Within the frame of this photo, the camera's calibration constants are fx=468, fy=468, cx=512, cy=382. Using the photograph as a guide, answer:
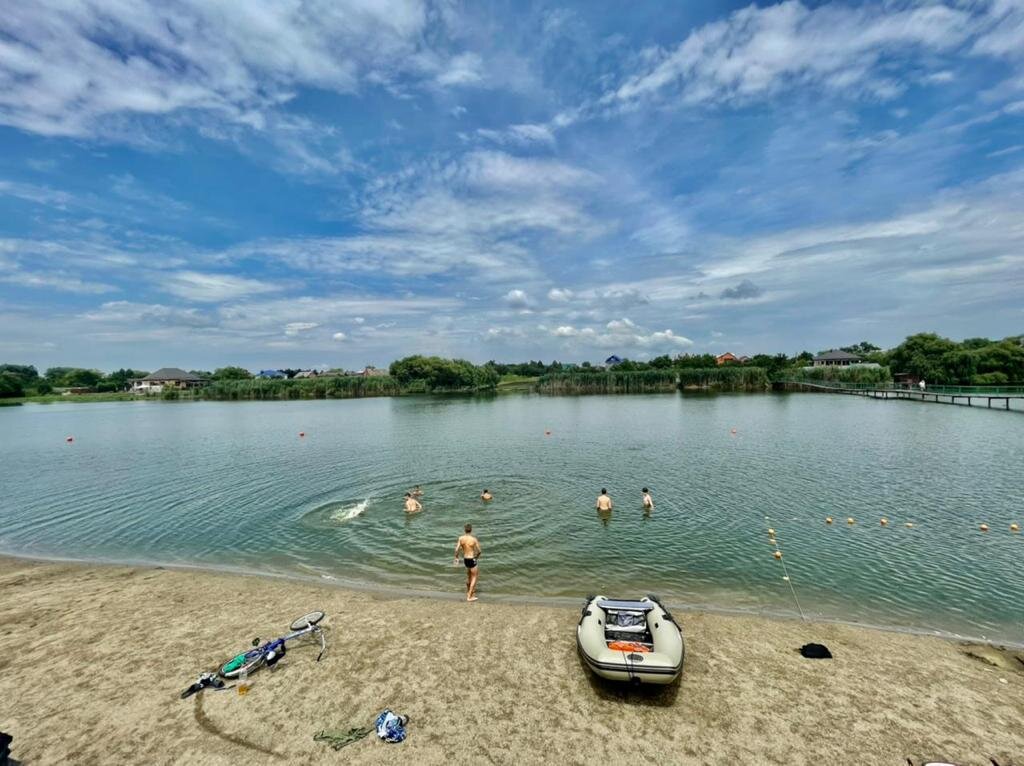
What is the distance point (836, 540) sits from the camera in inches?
663

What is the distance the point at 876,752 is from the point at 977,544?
44.6ft

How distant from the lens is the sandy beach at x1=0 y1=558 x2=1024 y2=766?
23.4 ft

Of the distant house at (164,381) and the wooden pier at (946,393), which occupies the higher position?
the distant house at (164,381)

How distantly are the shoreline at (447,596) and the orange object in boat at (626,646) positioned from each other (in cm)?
332

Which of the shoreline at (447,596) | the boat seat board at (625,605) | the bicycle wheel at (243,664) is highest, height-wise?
the boat seat board at (625,605)

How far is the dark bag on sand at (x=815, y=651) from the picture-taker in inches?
376

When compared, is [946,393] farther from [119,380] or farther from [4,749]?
[119,380]

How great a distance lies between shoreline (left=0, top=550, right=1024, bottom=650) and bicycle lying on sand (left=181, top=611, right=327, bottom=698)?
3.10m

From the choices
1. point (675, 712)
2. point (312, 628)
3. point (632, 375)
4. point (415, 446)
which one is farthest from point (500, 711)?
point (632, 375)

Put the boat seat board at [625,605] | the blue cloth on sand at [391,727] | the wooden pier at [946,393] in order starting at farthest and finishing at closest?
1. the wooden pier at [946,393]
2. the boat seat board at [625,605]
3. the blue cloth on sand at [391,727]

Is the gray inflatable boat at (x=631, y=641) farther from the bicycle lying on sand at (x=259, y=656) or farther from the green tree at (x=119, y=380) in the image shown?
the green tree at (x=119, y=380)

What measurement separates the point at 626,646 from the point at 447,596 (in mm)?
5988

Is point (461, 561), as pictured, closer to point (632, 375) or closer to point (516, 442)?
point (516, 442)

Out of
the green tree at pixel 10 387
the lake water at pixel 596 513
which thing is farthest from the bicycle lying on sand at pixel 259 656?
the green tree at pixel 10 387
